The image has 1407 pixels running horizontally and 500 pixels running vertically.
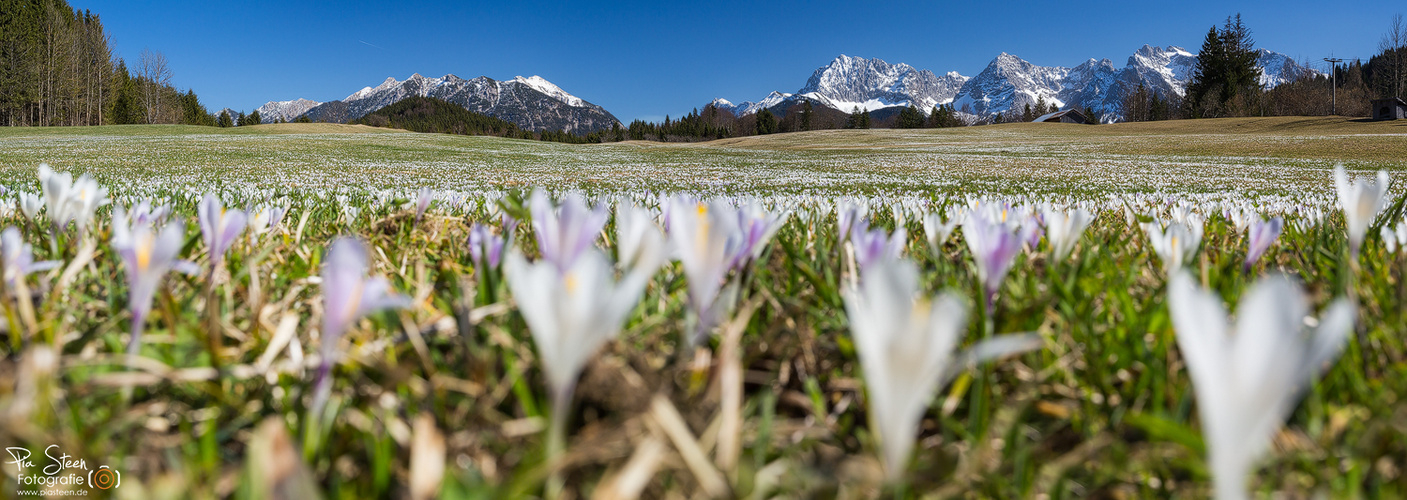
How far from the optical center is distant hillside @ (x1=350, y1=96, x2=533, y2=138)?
438 feet

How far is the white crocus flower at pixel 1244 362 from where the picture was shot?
410mm

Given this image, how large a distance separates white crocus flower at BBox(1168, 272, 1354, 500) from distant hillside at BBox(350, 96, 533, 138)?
131999 mm

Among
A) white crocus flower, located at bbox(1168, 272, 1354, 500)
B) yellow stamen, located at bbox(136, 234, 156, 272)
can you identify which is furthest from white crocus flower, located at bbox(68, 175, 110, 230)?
white crocus flower, located at bbox(1168, 272, 1354, 500)

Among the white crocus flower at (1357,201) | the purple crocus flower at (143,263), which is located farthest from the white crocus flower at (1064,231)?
the purple crocus flower at (143,263)

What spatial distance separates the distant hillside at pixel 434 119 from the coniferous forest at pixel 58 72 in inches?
2326

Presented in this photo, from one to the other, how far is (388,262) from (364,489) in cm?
117

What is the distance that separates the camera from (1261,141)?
35312 millimetres

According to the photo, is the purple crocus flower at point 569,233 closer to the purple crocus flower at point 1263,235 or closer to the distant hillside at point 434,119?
the purple crocus flower at point 1263,235

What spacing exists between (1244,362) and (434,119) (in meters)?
173

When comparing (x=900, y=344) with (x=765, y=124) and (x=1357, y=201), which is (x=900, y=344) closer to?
(x=1357, y=201)

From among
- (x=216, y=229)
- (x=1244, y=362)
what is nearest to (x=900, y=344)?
(x=1244, y=362)

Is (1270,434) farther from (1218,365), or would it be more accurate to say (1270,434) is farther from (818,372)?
(818,372)

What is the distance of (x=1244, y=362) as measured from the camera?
0.43m

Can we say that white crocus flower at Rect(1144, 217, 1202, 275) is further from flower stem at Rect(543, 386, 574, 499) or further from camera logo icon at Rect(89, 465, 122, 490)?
camera logo icon at Rect(89, 465, 122, 490)
